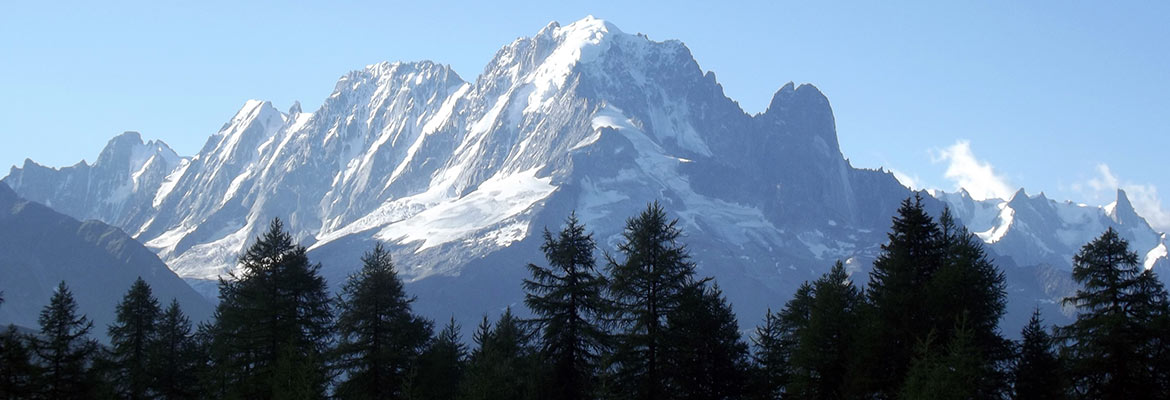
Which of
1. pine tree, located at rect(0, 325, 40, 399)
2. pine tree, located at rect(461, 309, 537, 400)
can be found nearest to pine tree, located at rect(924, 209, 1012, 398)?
pine tree, located at rect(461, 309, 537, 400)

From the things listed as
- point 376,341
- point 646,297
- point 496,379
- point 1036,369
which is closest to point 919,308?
Answer: point 646,297

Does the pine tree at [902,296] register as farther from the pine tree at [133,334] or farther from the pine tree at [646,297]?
the pine tree at [133,334]

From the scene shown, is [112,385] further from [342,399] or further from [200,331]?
[342,399]

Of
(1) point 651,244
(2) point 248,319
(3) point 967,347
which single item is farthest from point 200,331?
(3) point 967,347

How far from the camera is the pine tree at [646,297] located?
42.3 meters

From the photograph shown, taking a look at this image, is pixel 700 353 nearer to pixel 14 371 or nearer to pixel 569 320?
pixel 569 320

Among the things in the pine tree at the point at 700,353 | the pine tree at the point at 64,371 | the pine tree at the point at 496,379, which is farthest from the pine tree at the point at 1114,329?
the pine tree at the point at 64,371

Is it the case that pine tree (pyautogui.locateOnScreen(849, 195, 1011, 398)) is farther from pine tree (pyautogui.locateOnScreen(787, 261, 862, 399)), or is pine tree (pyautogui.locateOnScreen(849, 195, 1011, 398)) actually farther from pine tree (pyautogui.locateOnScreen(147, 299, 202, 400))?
pine tree (pyautogui.locateOnScreen(147, 299, 202, 400))

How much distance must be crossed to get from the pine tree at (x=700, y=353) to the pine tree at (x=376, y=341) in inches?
514

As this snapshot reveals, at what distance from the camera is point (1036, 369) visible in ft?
171

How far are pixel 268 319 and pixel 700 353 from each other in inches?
762

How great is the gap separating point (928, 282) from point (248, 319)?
95.2ft

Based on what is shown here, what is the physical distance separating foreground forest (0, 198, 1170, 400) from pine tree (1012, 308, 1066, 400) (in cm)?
13

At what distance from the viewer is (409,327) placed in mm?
50594
